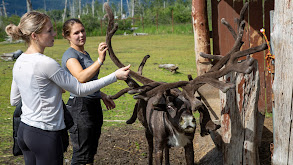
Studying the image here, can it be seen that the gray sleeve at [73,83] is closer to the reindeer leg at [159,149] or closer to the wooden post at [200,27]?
the reindeer leg at [159,149]

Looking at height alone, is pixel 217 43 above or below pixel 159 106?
above

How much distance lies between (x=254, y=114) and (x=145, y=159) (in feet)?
7.05

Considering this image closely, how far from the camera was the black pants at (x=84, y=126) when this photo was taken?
13.5 feet

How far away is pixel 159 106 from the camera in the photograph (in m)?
3.73

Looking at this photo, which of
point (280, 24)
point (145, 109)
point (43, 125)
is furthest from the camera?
point (145, 109)

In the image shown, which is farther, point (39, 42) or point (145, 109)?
point (145, 109)

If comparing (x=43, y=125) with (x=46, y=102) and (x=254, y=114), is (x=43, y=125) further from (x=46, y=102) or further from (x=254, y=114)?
(x=254, y=114)

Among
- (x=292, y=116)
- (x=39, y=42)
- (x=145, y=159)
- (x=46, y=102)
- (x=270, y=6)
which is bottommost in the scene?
(x=145, y=159)

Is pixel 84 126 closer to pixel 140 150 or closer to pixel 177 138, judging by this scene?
pixel 177 138

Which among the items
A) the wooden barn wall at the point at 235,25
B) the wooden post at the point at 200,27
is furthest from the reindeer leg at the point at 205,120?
the wooden barn wall at the point at 235,25

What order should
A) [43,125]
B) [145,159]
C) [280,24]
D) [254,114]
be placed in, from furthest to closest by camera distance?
[145,159]
[254,114]
[280,24]
[43,125]

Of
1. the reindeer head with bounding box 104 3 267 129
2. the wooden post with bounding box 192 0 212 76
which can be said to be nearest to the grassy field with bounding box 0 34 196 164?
the wooden post with bounding box 192 0 212 76

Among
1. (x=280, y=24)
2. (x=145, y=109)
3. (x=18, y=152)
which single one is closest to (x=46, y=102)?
(x=18, y=152)

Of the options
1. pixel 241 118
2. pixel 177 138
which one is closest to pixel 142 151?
pixel 177 138
